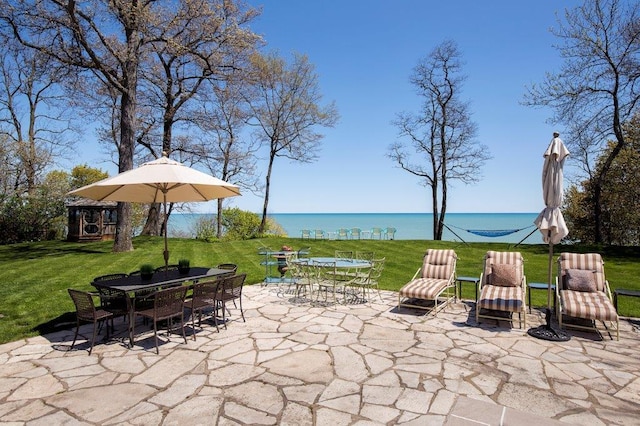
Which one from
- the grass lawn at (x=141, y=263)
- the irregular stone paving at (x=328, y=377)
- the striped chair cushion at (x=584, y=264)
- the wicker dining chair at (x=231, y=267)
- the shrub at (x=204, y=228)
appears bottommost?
the irregular stone paving at (x=328, y=377)

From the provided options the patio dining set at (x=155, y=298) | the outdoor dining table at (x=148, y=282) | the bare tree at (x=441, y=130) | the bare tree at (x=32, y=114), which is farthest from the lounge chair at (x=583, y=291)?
the bare tree at (x=32, y=114)

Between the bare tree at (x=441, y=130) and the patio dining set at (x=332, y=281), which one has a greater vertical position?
the bare tree at (x=441, y=130)

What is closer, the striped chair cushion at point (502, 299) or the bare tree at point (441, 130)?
the striped chair cushion at point (502, 299)

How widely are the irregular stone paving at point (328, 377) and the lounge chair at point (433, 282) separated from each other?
0.70 metres

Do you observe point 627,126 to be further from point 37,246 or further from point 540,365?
point 37,246

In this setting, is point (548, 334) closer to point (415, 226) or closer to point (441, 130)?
point (441, 130)

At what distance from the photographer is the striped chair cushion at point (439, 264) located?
295 inches

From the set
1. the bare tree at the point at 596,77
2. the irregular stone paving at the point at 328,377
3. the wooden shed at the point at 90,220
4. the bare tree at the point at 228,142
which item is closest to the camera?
the irregular stone paving at the point at 328,377

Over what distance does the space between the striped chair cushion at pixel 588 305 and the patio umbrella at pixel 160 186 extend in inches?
226

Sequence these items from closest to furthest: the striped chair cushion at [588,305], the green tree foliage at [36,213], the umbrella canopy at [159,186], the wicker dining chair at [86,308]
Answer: the wicker dining chair at [86,308], the striped chair cushion at [588,305], the umbrella canopy at [159,186], the green tree foliage at [36,213]

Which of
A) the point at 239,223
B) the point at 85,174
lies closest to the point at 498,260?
the point at 239,223

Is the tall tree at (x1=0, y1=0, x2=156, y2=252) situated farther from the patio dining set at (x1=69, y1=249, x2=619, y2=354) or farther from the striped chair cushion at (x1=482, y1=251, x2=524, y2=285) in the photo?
the striped chair cushion at (x1=482, y1=251, x2=524, y2=285)

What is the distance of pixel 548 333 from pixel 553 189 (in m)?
2.14

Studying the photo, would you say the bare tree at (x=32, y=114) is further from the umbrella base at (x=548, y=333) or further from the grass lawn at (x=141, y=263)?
the umbrella base at (x=548, y=333)
